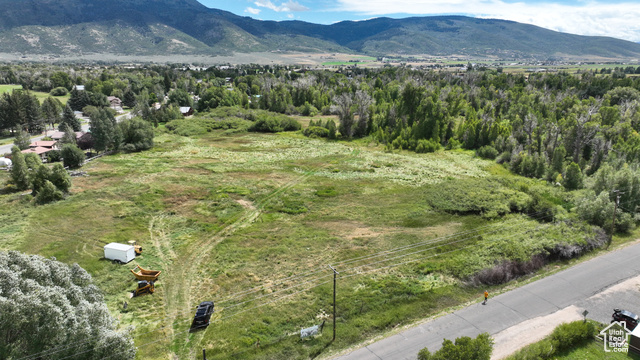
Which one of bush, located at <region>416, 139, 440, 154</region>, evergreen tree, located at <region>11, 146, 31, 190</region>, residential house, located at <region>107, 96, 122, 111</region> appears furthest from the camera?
residential house, located at <region>107, 96, 122, 111</region>

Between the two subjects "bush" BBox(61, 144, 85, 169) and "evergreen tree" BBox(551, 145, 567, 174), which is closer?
"evergreen tree" BBox(551, 145, 567, 174)

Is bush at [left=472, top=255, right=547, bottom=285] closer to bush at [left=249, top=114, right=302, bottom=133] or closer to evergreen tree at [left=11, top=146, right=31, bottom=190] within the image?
evergreen tree at [left=11, top=146, right=31, bottom=190]

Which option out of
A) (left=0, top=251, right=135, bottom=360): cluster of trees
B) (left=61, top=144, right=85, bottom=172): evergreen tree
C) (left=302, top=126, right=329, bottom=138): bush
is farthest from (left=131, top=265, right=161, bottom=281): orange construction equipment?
(left=302, top=126, right=329, bottom=138): bush

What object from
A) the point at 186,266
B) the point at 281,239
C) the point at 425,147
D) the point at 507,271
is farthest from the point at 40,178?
the point at 425,147

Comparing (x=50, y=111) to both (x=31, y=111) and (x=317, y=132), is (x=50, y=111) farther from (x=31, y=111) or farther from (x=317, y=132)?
(x=317, y=132)

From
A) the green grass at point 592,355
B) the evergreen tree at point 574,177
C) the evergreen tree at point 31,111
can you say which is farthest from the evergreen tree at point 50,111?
the evergreen tree at point 574,177

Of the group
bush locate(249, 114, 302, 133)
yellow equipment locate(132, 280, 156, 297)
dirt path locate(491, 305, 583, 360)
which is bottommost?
yellow equipment locate(132, 280, 156, 297)

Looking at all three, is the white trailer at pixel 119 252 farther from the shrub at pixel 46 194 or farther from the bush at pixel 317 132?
the bush at pixel 317 132
